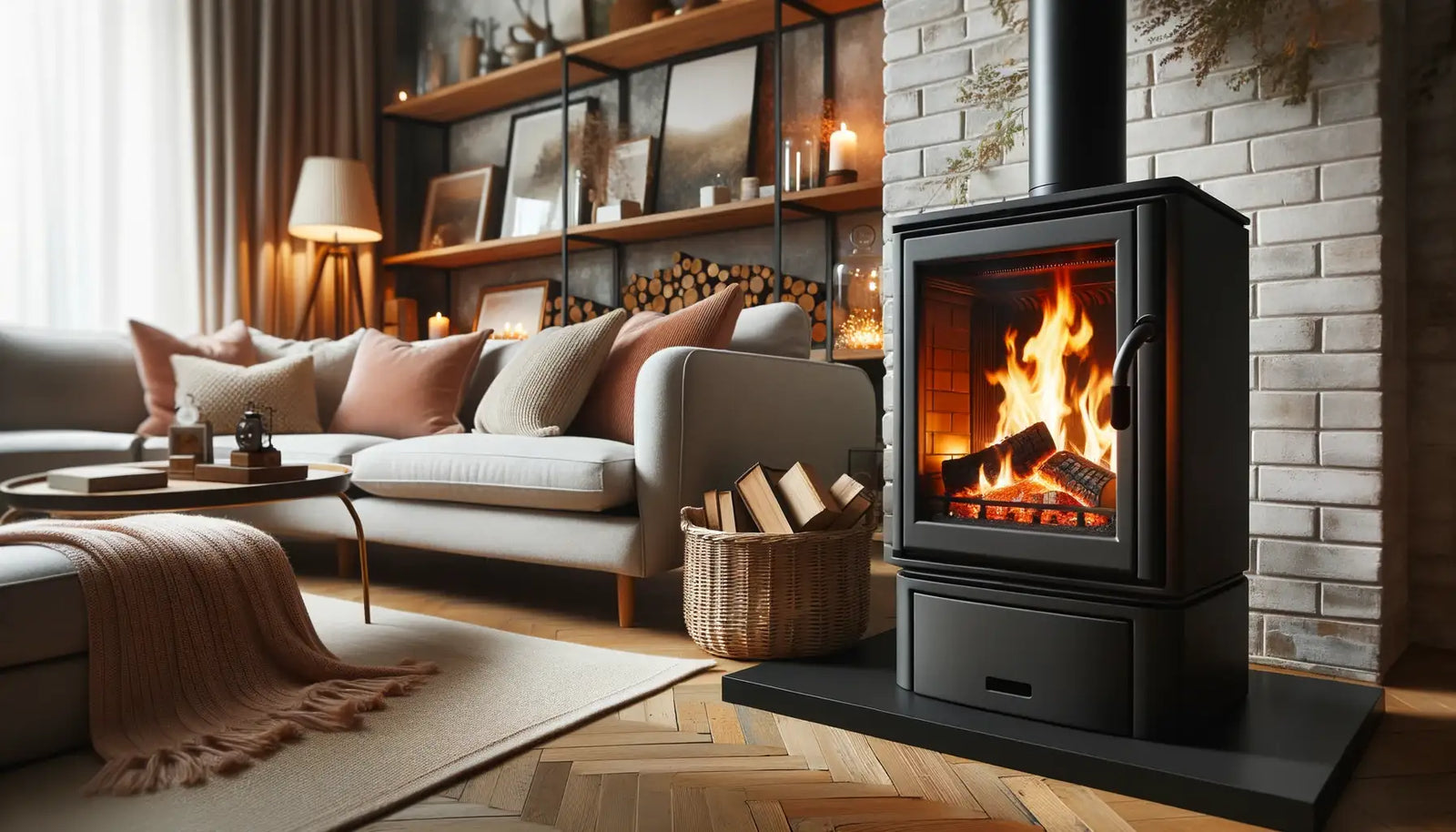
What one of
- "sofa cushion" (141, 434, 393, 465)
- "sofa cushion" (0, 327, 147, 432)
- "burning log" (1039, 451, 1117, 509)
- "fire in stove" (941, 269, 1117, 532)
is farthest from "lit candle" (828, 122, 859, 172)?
"sofa cushion" (0, 327, 147, 432)

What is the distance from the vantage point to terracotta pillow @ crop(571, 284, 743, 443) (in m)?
2.85

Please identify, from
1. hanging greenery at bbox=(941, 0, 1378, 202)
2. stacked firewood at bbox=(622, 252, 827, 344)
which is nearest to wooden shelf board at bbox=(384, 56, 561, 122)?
stacked firewood at bbox=(622, 252, 827, 344)

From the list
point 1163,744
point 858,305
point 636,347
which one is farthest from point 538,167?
point 1163,744

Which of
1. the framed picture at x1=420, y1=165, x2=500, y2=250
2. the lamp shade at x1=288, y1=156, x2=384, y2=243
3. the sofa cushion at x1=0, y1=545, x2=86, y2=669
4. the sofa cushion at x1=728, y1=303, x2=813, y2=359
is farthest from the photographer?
the framed picture at x1=420, y1=165, x2=500, y2=250

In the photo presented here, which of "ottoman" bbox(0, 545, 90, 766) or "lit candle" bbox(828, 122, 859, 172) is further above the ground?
"lit candle" bbox(828, 122, 859, 172)

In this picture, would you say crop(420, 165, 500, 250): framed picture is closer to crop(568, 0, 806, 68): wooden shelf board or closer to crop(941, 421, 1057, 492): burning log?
crop(568, 0, 806, 68): wooden shelf board

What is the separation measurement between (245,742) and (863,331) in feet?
8.25

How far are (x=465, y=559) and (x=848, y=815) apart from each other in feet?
8.15

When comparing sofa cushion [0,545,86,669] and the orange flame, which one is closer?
sofa cushion [0,545,86,669]

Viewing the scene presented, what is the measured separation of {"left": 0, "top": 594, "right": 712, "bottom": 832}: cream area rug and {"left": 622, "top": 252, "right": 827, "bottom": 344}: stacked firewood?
200 cm

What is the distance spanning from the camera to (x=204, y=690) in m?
1.75

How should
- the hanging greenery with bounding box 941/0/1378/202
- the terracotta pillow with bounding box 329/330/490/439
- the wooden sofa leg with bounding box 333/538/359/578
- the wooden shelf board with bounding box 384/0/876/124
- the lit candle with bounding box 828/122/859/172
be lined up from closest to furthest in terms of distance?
the hanging greenery with bounding box 941/0/1378/202 → the wooden sofa leg with bounding box 333/538/359/578 → the terracotta pillow with bounding box 329/330/490/439 → the lit candle with bounding box 828/122/859/172 → the wooden shelf board with bounding box 384/0/876/124

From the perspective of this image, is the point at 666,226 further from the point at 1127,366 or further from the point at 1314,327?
the point at 1127,366

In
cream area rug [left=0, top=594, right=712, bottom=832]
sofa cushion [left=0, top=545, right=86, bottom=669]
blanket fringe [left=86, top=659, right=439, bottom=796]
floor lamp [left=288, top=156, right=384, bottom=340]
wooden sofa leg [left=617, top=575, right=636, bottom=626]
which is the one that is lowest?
cream area rug [left=0, top=594, right=712, bottom=832]
